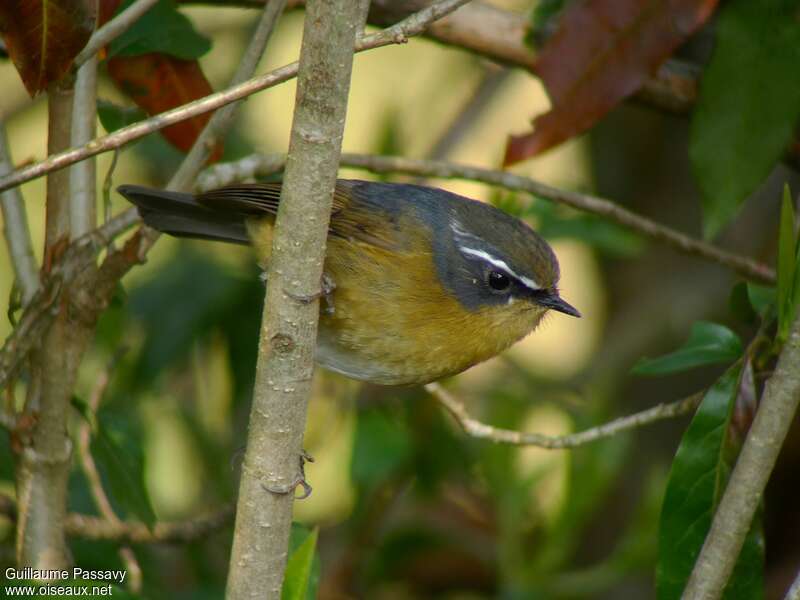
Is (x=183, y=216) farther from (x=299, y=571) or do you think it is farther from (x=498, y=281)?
(x=299, y=571)


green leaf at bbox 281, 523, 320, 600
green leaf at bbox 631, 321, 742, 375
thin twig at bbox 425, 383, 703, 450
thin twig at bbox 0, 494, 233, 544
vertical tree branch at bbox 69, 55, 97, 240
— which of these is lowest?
thin twig at bbox 0, 494, 233, 544

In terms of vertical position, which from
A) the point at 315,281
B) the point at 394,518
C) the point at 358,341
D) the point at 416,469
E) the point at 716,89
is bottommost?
the point at 394,518

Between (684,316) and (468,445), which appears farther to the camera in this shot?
(684,316)

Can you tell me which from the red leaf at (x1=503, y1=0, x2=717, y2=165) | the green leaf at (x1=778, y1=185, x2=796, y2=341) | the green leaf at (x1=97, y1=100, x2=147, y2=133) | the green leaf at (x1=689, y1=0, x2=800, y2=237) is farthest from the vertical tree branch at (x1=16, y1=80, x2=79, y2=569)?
the green leaf at (x1=689, y1=0, x2=800, y2=237)

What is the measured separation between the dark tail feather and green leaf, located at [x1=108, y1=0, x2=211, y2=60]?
36 centimetres

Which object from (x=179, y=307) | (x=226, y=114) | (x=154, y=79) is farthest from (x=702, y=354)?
(x=179, y=307)

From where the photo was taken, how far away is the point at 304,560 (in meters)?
2.15

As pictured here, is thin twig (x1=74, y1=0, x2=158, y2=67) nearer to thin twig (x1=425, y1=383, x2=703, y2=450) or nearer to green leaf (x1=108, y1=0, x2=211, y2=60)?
green leaf (x1=108, y1=0, x2=211, y2=60)

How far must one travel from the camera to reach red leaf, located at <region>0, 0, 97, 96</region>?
222 cm

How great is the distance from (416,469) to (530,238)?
4.07ft

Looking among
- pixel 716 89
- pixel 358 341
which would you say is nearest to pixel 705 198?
pixel 716 89

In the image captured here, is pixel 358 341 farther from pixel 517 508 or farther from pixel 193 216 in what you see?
pixel 517 508

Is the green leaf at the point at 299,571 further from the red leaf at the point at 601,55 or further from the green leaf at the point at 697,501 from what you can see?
the red leaf at the point at 601,55

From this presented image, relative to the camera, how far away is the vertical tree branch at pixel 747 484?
2090 millimetres
